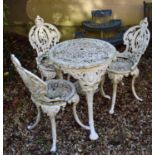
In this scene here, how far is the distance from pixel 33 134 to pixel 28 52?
1.98 meters

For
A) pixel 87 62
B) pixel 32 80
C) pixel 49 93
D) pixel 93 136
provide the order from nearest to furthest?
pixel 32 80 → pixel 87 62 → pixel 49 93 → pixel 93 136

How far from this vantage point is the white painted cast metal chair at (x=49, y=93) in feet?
8.61

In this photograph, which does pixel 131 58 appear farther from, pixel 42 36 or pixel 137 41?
pixel 42 36

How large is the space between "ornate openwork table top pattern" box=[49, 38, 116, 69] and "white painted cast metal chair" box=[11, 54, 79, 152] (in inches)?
10.4

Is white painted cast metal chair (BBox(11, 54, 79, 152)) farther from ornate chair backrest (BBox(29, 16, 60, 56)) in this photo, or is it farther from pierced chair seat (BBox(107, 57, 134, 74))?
ornate chair backrest (BBox(29, 16, 60, 56))

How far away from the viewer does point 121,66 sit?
336 cm

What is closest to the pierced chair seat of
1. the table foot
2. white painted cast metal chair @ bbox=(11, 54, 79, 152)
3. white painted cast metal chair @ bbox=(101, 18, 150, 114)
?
white painted cast metal chair @ bbox=(101, 18, 150, 114)

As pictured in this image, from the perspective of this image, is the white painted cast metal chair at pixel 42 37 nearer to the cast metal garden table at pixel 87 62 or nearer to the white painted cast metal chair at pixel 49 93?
the cast metal garden table at pixel 87 62

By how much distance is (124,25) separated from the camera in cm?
512

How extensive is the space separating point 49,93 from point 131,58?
3.43 feet

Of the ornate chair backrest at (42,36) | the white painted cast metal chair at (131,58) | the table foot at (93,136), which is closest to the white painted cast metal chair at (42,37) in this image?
the ornate chair backrest at (42,36)

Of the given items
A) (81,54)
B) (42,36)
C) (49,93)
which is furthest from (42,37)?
(49,93)

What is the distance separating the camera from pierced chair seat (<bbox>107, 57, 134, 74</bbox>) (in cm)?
325

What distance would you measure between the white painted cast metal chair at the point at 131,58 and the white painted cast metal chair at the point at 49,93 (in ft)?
1.73
